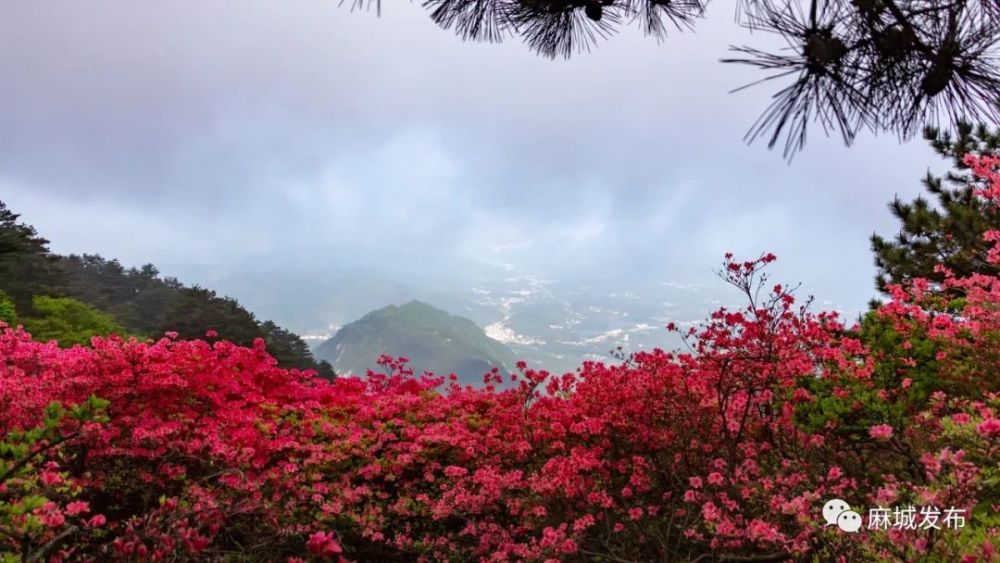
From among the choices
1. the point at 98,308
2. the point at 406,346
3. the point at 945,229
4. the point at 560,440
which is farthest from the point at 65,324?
the point at 406,346

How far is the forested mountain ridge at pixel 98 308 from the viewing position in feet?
44.7

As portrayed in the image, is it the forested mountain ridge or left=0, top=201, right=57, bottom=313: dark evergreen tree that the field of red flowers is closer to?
the forested mountain ridge

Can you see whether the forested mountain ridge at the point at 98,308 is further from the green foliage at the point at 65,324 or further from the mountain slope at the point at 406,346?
the mountain slope at the point at 406,346

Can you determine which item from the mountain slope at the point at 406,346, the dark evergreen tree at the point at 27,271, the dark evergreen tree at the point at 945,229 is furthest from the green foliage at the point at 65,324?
the mountain slope at the point at 406,346

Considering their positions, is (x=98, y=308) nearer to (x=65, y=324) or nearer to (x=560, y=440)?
(x=65, y=324)

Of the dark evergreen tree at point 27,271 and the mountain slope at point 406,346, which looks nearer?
the dark evergreen tree at point 27,271

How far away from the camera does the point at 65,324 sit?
43.9ft

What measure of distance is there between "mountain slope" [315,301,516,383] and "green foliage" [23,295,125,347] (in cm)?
9081

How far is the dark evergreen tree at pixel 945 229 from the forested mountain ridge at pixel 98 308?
12603 millimetres

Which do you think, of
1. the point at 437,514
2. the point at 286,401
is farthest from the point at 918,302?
the point at 286,401

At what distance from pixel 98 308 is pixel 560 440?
25.1m

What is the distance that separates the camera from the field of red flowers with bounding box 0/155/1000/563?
413cm

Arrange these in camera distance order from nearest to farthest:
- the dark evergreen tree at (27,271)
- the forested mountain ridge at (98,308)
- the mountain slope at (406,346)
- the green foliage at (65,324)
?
the green foliage at (65,324), the forested mountain ridge at (98,308), the dark evergreen tree at (27,271), the mountain slope at (406,346)

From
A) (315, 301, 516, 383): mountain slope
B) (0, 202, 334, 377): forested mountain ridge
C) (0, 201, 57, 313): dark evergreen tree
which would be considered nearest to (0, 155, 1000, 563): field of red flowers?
(0, 202, 334, 377): forested mountain ridge
